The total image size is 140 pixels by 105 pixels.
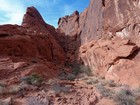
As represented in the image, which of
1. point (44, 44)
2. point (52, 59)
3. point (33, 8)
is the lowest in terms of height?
point (52, 59)

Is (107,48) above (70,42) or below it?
below

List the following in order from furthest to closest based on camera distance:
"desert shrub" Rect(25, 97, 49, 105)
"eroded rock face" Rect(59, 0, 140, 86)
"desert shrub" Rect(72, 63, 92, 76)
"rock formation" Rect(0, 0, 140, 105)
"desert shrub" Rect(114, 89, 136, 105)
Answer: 1. "desert shrub" Rect(72, 63, 92, 76)
2. "eroded rock face" Rect(59, 0, 140, 86)
3. "rock formation" Rect(0, 0, 140, 105)
4. "desert shrub" Rect(114, 89, 136, 105)
5. "desert shrub" Rect(25, 97, 49, 105)

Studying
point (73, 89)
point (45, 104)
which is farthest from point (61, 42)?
point (45, 104)

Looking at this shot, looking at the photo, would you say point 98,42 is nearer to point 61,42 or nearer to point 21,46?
point 21,46

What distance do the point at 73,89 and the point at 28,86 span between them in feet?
6.98

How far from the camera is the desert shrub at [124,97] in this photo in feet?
25.4

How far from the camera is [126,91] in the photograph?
897 cm

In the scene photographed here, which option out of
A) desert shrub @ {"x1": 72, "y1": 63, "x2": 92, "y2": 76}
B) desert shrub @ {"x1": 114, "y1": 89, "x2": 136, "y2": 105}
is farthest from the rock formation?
desert shrub @ {"x1": 72, "y1": 63, "x2": 92, "y2": 76}

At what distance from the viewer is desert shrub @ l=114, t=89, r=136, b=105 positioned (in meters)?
7.73

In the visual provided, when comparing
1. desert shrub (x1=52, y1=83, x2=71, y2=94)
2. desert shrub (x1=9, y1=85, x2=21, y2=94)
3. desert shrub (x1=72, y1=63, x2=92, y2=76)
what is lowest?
desert shrub (x1=52, y1=83, x2=71, y2=94)

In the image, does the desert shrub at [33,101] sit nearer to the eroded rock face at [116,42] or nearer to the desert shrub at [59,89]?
the desert shrub at [59,89]

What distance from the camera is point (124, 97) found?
8.17m

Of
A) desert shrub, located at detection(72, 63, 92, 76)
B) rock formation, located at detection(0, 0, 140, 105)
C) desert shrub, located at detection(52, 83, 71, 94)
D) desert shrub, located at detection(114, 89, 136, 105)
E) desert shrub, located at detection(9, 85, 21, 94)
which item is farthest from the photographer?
desert shrub, located at detection(72, 63, 92, 76)

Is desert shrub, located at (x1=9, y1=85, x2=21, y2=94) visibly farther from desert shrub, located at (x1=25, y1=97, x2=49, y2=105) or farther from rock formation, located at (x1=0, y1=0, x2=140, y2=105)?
desert shrub, located at (x1=25, y1=97, x2=49, y2=105)
